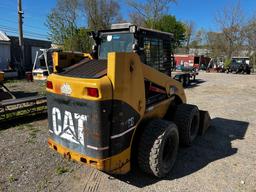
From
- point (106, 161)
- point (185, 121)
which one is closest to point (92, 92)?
point (106, 161)

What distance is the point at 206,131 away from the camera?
5.66 meters

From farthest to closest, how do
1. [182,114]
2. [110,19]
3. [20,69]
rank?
[110,19]
[20,69]
[182,114]

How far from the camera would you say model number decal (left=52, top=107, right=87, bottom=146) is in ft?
9.97

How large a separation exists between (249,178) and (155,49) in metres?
2.72

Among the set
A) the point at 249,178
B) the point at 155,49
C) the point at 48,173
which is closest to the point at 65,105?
the point at 48,173

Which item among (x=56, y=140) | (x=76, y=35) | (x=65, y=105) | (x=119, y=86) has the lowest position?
(x=56, y=140)

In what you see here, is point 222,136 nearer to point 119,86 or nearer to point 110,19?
point 119,86

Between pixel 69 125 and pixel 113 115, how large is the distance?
656 millimetres

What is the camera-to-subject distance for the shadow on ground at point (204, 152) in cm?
362

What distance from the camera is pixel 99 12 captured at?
27.9m

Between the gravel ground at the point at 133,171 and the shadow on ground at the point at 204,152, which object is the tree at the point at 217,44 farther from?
the gravel ground at the point at 133,171

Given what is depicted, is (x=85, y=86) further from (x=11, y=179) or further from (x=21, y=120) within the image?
(x=21, y=120)

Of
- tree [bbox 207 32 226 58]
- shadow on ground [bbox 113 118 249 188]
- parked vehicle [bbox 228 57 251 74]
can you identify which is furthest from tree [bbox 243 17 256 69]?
shadow on ground [bbox 113 118 249 188]

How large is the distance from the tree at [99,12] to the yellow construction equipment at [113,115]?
24.7m
